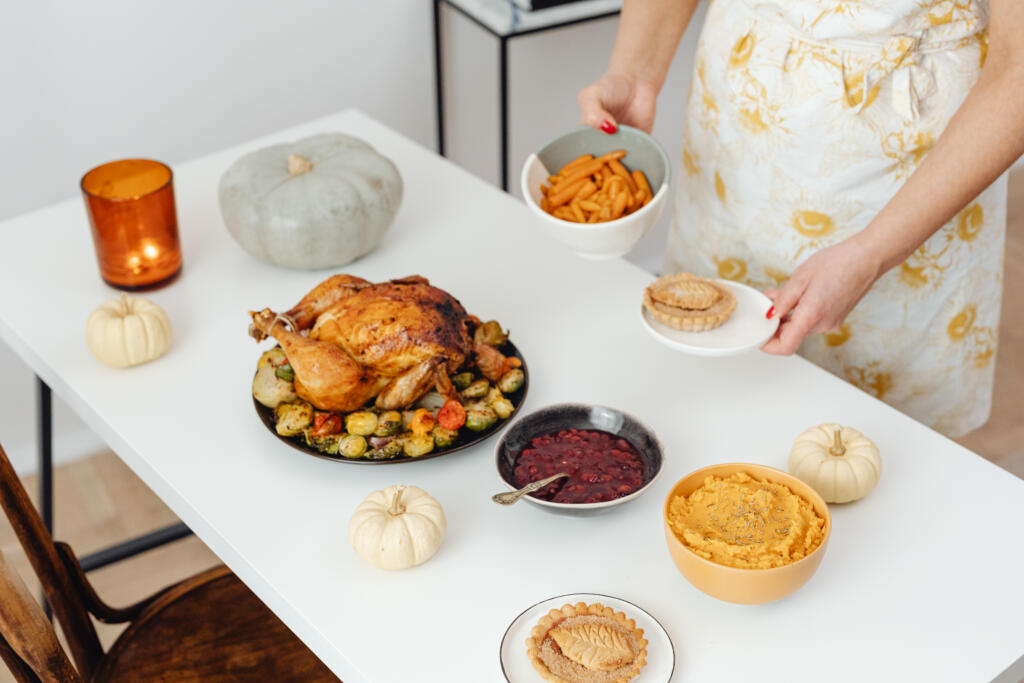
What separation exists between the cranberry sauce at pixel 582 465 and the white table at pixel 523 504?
0.05m

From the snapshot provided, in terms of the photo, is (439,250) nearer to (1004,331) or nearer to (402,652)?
(402,652)

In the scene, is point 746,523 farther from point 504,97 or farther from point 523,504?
point 504,97

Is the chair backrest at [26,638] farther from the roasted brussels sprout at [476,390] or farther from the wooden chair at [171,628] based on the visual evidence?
the roasted brussels sprout at [476,390]

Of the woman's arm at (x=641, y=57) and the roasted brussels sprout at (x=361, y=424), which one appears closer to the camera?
the roasted brussels sprout at (x=361, y=424)

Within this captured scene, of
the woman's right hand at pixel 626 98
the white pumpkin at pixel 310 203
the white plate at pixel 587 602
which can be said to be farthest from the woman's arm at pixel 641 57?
the white plate at pixel 587 602

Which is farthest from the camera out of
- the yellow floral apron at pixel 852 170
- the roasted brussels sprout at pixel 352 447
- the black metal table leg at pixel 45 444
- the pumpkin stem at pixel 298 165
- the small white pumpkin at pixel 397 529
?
the black metal table leg at pixel 45 444

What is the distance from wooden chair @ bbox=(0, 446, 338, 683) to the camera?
4.19 feet

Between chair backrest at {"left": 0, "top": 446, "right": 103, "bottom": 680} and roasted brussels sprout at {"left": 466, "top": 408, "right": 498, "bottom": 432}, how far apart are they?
1.68 ft

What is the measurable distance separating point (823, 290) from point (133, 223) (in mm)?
901

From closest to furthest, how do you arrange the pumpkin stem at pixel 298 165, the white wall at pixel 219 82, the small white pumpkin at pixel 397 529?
the small white pumpkin at pixel 397 529 → the pumpkin stem at pixel 298 165 → the white wall at pixel 219 82

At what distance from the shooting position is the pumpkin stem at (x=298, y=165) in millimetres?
1507

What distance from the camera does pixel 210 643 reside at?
1.35 metres

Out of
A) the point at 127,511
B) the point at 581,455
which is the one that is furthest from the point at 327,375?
the point at 127,511

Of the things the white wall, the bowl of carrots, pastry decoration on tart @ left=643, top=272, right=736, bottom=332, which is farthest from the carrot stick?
the white wall
